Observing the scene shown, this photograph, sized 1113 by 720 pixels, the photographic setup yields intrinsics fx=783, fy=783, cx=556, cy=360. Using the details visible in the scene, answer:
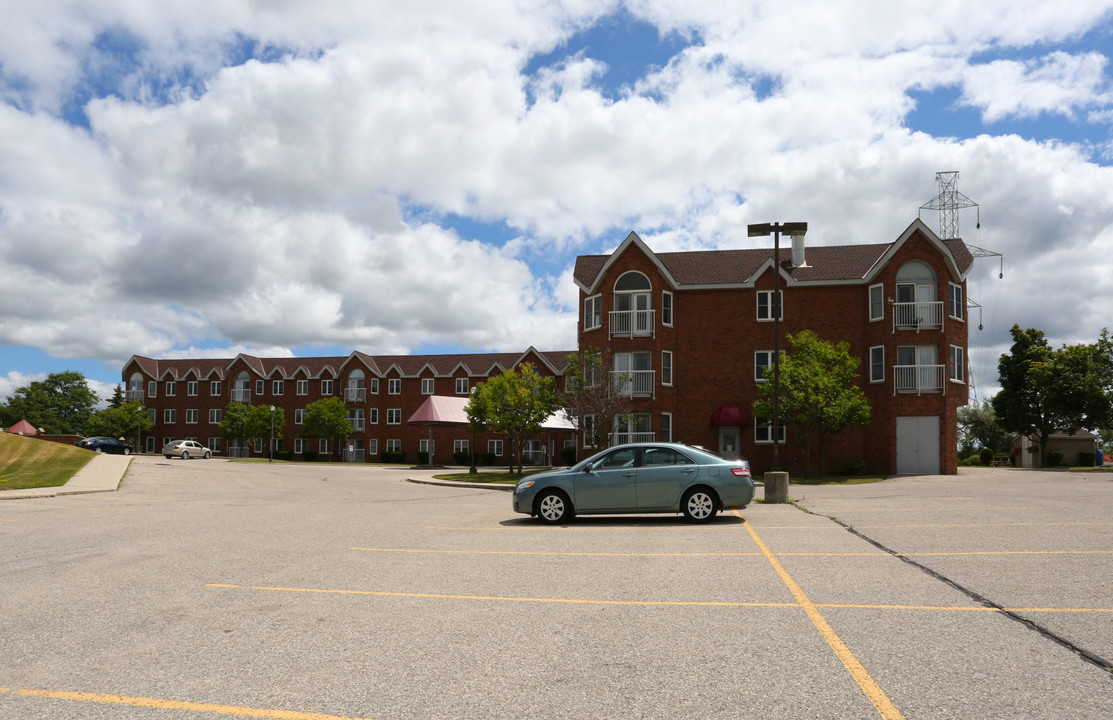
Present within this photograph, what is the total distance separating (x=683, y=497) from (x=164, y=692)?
1047 centimetres

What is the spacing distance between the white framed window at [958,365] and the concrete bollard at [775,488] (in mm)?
20049

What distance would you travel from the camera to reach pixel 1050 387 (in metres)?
49.9

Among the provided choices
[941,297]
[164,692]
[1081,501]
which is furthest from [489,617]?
[941,297]

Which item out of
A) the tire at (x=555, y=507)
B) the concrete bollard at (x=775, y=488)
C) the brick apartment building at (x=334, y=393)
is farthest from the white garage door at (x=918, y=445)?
the brick apartment building at (x=334, y=393)

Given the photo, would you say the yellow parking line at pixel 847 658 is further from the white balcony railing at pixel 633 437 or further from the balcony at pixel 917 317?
the balcony at pixel 917 317

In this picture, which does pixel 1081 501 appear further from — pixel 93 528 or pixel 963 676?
pixel 93 528

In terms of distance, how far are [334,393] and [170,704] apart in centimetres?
7490


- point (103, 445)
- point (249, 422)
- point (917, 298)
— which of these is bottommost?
point (103, 445)

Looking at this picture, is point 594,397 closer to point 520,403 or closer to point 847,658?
point 520,403

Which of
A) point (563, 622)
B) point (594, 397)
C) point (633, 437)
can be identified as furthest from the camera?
point (633, 437)

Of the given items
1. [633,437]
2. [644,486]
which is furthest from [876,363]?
[644,486]

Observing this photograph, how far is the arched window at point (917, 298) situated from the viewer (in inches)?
1382

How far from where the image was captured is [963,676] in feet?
16.1

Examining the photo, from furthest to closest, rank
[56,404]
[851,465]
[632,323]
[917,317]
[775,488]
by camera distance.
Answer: [56,404]
[632,323]
[917,317]
[851,465]
[775,488]
